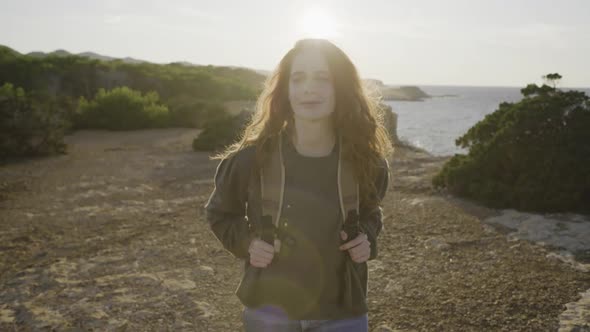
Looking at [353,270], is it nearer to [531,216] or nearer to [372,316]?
[372,316]

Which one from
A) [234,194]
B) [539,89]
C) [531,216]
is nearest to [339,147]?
[234,194]

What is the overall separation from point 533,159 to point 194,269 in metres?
5.34

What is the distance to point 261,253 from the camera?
1.83 m

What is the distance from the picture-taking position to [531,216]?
6523mm

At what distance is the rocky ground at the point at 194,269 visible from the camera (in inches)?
152

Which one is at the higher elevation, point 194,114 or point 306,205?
point 306,205

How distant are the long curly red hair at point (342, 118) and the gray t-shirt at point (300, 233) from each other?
0.08 m

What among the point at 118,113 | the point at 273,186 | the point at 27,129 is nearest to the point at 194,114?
the point at 118,113

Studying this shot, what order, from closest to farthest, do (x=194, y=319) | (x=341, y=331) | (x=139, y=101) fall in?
(x=341, y=331)
(x=194, y=319)
(x=139, y=101)

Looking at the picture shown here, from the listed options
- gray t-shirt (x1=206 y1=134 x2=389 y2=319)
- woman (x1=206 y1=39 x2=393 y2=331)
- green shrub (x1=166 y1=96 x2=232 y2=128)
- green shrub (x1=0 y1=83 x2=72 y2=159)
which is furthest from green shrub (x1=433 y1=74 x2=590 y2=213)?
green shrub (x1=166 y1=96 x2=232 y2=128)

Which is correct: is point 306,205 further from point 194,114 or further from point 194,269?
point 194,114

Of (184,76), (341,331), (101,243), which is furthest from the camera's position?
(184,76)

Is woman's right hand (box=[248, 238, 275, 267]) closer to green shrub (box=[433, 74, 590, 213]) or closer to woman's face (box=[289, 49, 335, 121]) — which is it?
woman's face (box=[289, 49, 335, 121])

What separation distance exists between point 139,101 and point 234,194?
1805cm
